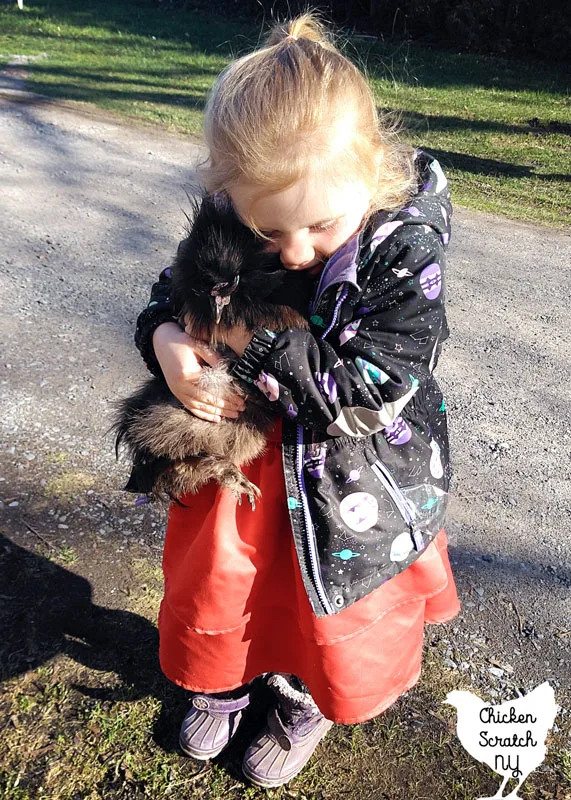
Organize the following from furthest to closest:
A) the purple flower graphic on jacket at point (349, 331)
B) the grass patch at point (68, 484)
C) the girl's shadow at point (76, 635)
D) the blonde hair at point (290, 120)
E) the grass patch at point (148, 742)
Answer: the grass patch at point (68, 484) → the girl's shadow at point (76, 635) → the grass patch at point (148, 742) → the purple flower graphic on jacket at point (349, 331) → the blonde hair at point (290, 120)

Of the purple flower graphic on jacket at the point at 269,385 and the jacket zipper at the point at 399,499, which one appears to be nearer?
the purple flower graphic on jacket at the point at 269,385

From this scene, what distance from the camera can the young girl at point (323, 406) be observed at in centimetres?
139

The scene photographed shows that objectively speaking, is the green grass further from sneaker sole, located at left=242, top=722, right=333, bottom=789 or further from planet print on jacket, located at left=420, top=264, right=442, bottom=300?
planet print on jacket, located at left=420, top=264, right=442, bottom=300

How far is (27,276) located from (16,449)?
1.53 metres

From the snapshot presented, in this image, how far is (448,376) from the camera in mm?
3428

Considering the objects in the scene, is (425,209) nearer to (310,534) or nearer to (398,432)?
(398,432)

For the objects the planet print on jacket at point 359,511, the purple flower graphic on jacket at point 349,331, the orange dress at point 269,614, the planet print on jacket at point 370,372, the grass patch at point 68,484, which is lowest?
the grass patch at point 68,484

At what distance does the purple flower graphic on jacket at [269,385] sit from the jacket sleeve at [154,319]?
0.28 m

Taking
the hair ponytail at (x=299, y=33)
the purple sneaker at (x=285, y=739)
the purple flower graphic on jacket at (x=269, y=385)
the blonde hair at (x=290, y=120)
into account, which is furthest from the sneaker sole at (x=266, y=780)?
the hair ponytail at (x=299, y=33)

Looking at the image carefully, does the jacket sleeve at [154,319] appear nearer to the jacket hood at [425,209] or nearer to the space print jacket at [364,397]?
the space print jacket at [364,397]

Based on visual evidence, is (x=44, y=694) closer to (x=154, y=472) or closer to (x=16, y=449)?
(x=154, y=472)

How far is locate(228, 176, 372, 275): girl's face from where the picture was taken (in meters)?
1.39

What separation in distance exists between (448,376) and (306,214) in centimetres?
215

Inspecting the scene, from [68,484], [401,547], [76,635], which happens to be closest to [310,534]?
[401,547]
